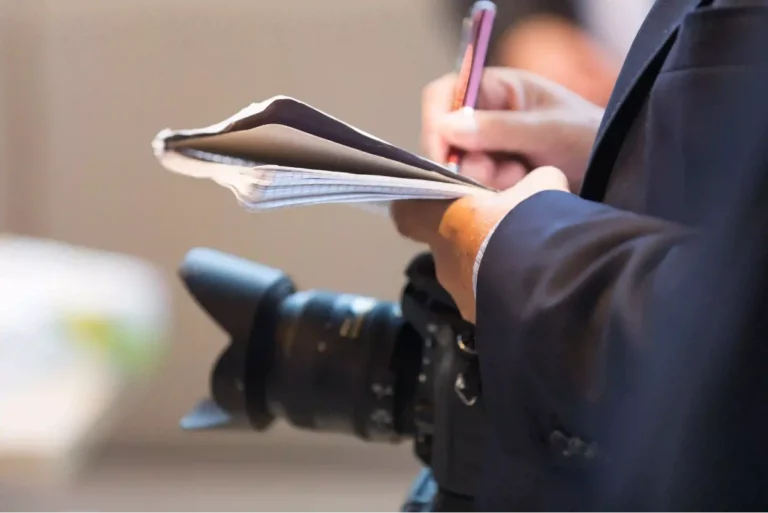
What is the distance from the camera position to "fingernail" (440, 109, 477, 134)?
43 cm

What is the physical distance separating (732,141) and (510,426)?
141mm

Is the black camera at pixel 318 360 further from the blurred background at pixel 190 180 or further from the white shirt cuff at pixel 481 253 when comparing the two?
the blurred background at pixel 190 180

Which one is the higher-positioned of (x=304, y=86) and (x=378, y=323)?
(x=304, y=86)

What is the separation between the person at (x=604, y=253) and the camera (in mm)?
264

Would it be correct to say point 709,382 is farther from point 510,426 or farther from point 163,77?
point 163,77

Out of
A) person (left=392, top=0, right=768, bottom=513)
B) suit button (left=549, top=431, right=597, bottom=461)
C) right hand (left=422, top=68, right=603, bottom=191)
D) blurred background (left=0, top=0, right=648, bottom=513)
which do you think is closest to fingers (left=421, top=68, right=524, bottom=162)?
right hand (left=422, top=68, right=603, bottom=191)

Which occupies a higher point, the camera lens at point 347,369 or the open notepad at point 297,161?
the open notepad at point 297,161

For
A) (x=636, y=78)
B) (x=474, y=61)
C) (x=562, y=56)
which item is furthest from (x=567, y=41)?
(x=636, y=78)

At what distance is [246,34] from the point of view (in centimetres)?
86

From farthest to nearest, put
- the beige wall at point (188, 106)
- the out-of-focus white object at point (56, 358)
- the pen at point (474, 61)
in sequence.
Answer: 1. the beige wall at point (188, 106)
2. the pen at point (474, 61)
3. the out-of-focus white object at point (56, 358)

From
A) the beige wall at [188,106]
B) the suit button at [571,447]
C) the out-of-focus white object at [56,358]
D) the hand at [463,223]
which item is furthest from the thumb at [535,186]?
the beige wall at [188,106]

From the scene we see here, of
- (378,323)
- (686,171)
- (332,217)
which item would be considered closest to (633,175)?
(686,171)

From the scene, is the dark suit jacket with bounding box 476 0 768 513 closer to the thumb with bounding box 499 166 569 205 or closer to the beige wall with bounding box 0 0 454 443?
the thumb with bounding box 499 166 569 205

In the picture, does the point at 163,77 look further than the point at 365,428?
Yes
